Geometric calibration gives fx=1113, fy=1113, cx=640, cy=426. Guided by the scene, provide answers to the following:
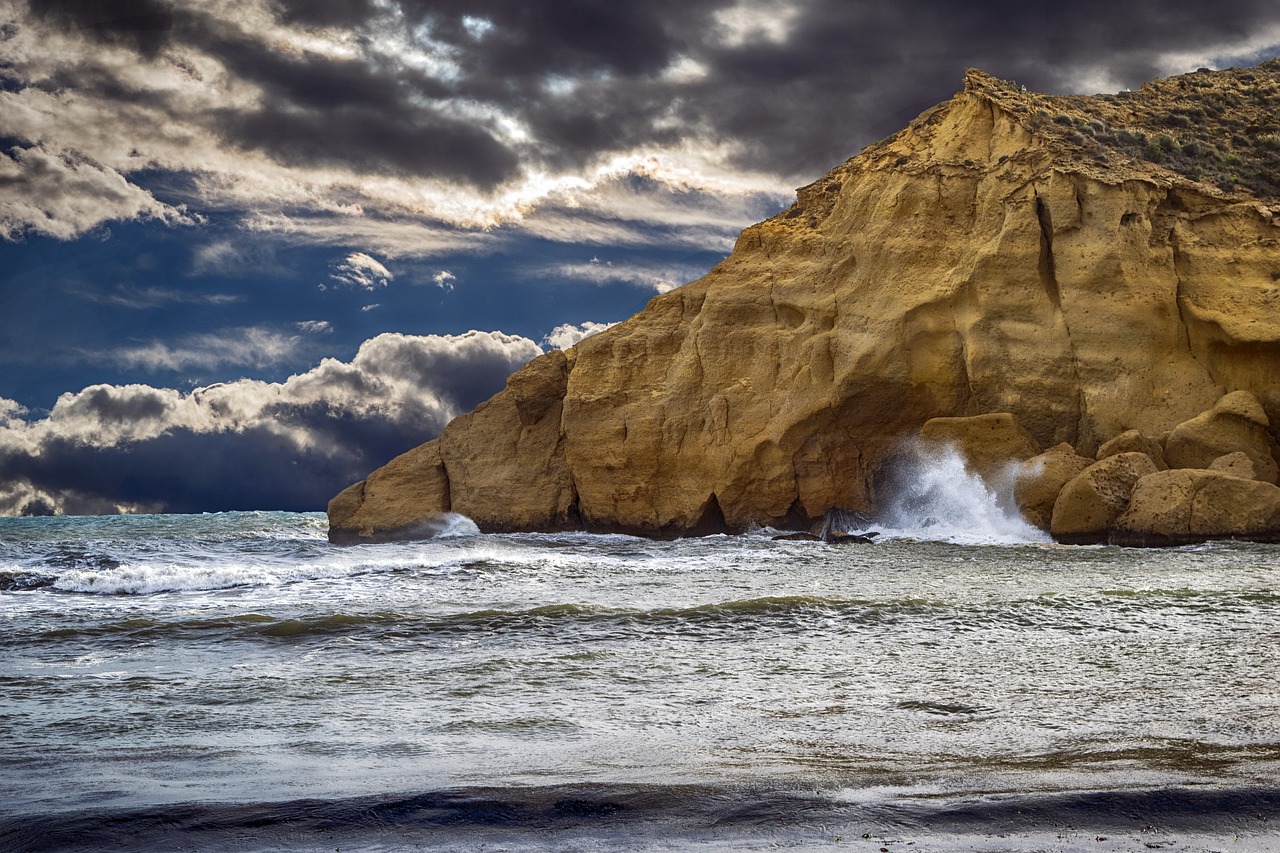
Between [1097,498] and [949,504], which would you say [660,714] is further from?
[949,504]

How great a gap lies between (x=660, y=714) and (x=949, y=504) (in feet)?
60.3

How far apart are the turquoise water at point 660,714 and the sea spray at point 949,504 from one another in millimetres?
7576

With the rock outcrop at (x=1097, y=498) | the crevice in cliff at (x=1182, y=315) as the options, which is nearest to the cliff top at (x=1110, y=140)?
the crevice in cliff at (x=1182, y=315)

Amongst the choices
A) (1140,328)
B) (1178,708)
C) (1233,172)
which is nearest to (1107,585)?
(1178,708)

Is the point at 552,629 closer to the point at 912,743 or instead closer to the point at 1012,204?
the point at 912,743

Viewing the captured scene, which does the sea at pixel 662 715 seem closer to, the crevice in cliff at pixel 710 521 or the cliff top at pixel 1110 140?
the crevice in cliff at pixel 710 521

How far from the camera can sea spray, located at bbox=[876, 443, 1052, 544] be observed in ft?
75.0

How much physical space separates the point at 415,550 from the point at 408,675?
16147mm

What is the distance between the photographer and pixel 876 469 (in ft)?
87.4

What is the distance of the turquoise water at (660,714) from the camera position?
15.6ft

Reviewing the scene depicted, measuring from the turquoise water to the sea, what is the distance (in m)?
0.03

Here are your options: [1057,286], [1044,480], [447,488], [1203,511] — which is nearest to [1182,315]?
[1057,286]

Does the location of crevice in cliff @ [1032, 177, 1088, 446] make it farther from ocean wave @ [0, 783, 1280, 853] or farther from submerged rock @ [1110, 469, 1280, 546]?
ocean wave @ [0, 783, 1280, 853]

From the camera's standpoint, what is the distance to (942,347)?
26.0 metres
